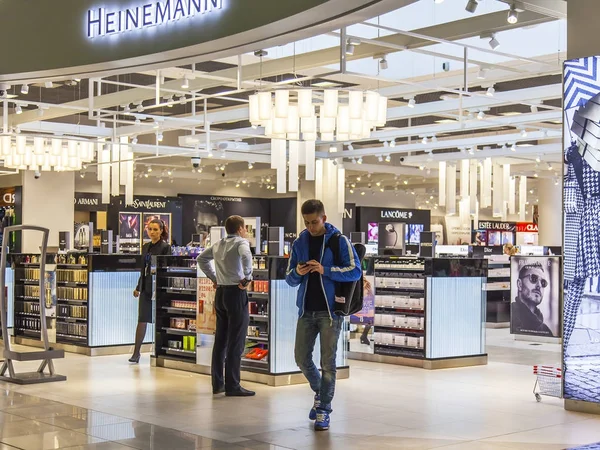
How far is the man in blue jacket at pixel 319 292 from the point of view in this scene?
636 cm

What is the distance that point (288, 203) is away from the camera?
96.3 ft

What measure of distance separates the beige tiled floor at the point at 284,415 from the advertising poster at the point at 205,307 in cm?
51

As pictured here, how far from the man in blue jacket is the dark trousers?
1470 millimetres

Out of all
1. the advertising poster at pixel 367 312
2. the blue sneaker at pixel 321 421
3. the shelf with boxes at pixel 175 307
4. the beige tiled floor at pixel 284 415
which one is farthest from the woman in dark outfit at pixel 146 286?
the blue sneaker at pixel 321 421

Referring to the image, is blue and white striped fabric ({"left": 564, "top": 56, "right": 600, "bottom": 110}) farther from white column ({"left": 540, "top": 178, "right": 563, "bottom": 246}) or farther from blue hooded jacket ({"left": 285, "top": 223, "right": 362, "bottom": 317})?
white column ({"left": 540, "top": 178, "right": 563, "bottom": 246})

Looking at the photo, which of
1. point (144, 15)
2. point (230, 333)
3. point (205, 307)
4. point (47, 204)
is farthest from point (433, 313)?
point (47, 204)

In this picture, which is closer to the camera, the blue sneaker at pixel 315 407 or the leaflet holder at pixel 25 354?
the blue sneaker at pixel 315 407

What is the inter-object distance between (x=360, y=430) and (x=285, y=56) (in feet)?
22.6

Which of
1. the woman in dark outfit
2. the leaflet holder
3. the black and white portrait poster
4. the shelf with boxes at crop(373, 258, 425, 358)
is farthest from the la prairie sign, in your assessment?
the shelf with boxes at crop(373, 258, 425, 358)

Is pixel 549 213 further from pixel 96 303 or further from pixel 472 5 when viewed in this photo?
pixel 472 5

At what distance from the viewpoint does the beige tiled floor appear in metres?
5.95

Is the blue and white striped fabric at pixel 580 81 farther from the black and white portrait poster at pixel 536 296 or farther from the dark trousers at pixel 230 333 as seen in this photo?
the dark trousers at pixel 230 333

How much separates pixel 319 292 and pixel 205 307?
334 cm

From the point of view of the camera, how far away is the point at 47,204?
2211cm
